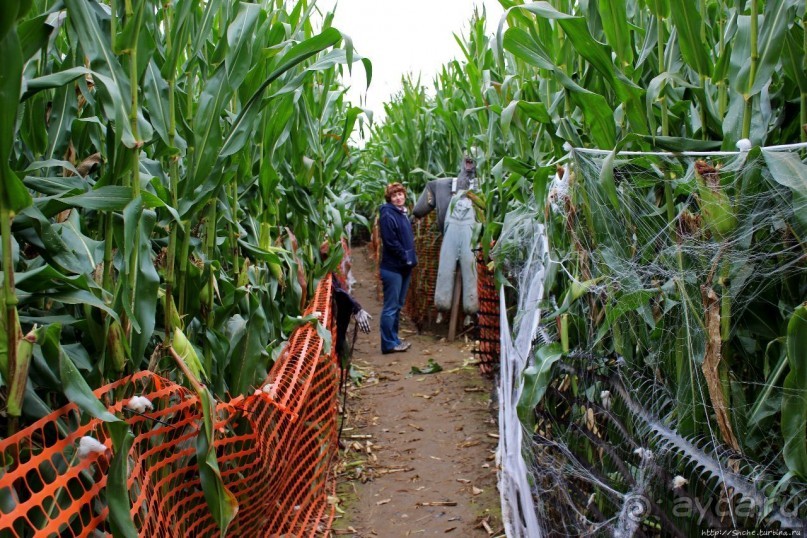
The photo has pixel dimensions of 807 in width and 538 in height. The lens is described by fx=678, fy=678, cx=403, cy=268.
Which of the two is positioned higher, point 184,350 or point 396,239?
point 396,239

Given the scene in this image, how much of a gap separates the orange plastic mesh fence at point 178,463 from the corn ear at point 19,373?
57 millimetres

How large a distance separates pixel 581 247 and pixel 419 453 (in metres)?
2.90

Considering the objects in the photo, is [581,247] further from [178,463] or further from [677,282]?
[178,463]

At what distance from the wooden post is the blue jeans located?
0.61 meters

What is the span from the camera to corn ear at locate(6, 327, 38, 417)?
132 cm

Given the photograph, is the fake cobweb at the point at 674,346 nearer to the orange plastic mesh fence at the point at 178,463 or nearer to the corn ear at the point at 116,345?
the orange plastic mesh fence at the point at 178,463

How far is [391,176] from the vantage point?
1034 cm

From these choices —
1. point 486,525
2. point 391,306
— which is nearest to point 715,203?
point 486,525

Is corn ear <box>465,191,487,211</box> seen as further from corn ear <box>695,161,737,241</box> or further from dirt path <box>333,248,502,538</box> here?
corn ear <box>695,161,737,241</box>

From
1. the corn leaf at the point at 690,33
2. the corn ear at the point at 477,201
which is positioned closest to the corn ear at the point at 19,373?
the corn leaf at the point at 690,33

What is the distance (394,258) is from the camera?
7848 millimetres

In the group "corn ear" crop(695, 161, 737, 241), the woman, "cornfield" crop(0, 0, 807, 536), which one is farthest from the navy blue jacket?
"corn ear" crop(695, 161, 737, 241)

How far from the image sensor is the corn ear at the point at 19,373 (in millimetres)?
1321

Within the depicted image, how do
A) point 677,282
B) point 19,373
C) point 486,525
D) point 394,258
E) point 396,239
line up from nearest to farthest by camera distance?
point 19,373 → point 677,282 → point 486,525 → point 396,239 → point 394,258
